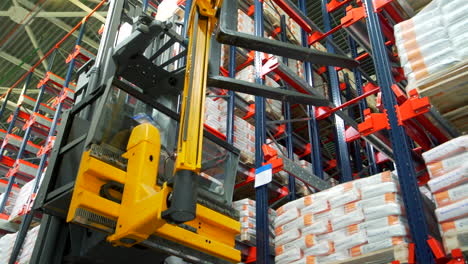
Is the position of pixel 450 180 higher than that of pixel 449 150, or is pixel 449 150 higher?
pixel 449 150

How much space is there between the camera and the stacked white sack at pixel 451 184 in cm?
338

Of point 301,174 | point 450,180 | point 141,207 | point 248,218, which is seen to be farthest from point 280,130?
point 141,207

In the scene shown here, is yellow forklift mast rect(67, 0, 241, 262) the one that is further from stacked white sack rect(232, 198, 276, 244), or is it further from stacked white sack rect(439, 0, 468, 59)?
stacked white sack rect(232, 198, 276, 244)

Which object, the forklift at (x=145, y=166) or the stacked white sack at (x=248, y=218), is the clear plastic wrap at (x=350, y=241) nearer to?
the forklift at (x=145, y=166)

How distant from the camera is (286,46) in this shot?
3.45m

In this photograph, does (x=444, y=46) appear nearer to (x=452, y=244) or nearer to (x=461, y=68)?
(x=461, y=68)

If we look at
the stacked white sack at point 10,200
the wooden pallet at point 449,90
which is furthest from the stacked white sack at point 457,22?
the stacked white sack at point 10,200

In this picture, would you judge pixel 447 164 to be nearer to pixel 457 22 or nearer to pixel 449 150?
pixel 449 150

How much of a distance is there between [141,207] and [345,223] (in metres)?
2.20

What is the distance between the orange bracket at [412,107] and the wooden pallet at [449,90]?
62 mm

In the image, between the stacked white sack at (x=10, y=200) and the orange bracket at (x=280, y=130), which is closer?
the orange bracket at (x=280, y=130)

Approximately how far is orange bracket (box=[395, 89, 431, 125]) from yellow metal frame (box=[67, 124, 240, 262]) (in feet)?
6.79

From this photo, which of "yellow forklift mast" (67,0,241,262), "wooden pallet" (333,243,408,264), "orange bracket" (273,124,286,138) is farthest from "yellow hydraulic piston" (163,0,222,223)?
"orange bracket" (273,124,286,138)

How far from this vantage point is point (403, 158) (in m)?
4.05
